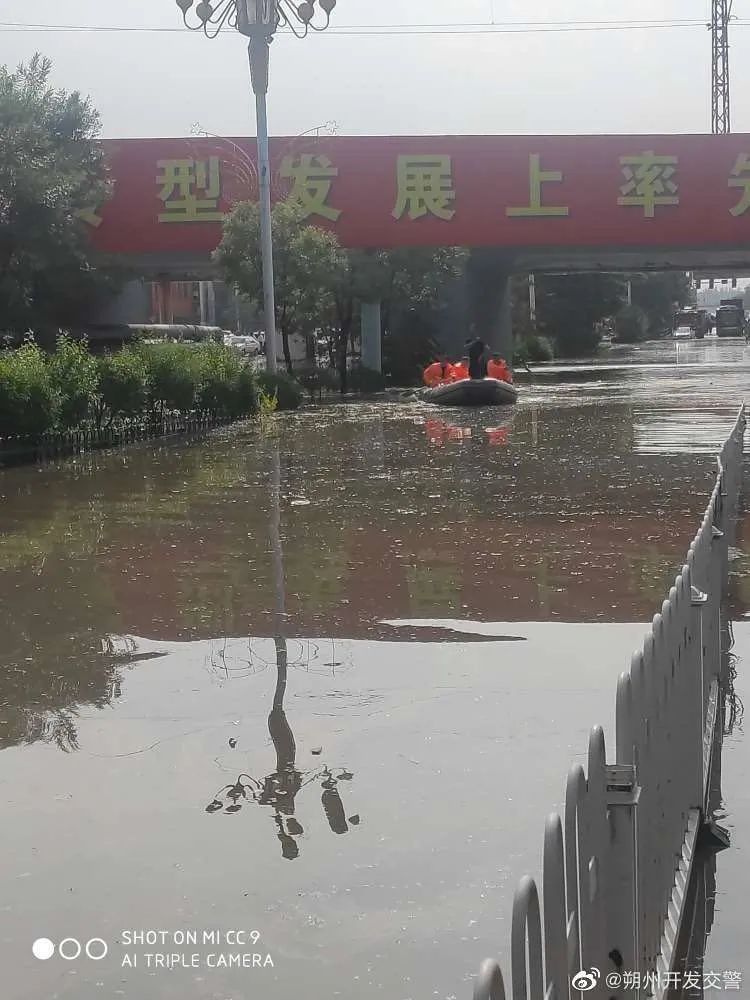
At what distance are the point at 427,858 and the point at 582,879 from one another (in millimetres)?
1825

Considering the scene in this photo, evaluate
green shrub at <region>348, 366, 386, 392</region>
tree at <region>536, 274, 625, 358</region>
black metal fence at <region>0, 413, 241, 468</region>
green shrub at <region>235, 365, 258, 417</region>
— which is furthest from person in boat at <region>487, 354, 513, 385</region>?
tree at <region>536, 274, 625, 358</region>

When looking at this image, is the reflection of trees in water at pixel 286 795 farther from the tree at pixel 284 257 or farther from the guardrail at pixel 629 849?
the tree at pixel 284 257

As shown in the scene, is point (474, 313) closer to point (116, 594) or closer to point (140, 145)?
point (140, 145)

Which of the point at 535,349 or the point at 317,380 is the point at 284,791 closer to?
the point at 317,380

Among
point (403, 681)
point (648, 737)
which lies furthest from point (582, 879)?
point (403, 681)

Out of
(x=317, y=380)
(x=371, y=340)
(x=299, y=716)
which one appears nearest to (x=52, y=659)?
(x=299, y=716)

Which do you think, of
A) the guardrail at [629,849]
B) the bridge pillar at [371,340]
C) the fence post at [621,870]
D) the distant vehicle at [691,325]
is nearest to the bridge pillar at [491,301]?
the bridge pillar at [371,340]

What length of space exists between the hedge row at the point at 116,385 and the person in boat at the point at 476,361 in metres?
5.58

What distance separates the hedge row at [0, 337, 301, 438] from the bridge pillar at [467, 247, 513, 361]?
1683cm

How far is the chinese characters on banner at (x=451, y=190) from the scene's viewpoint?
3828cm

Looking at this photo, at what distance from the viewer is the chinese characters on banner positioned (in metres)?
38.3

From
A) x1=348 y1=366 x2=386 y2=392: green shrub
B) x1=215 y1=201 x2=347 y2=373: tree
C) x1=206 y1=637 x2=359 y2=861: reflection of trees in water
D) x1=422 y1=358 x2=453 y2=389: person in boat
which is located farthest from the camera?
x1=348 y1=366 x2=386 y2=392: green shrub

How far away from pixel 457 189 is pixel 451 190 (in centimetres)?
20

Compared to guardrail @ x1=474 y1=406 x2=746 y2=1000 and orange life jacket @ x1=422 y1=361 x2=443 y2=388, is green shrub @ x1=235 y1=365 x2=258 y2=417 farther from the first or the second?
guardrail @ x1=474 y1=406 x2=746 y2=1000
